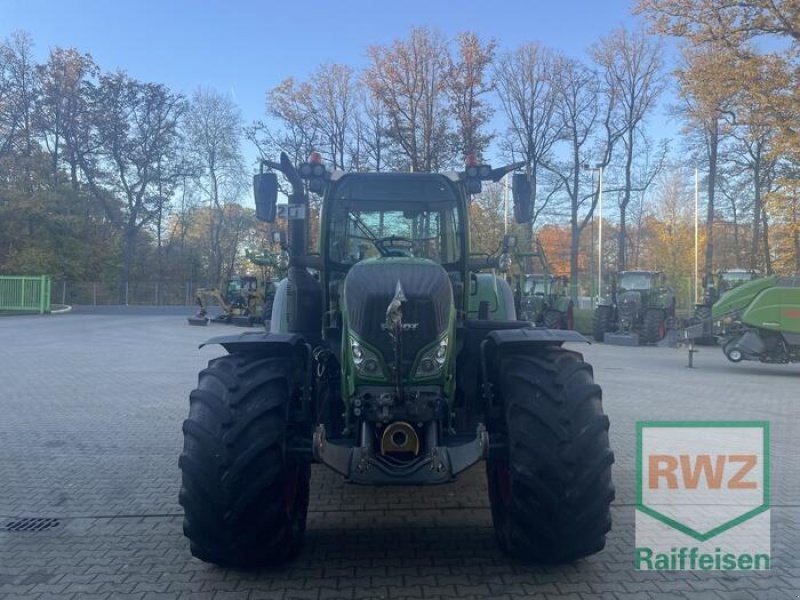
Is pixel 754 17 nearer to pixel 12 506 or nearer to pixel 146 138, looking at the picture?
pixel 12 506

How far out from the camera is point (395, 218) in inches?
238

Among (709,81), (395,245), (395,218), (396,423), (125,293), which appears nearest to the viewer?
(396,423)

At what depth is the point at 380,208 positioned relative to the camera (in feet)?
19.6

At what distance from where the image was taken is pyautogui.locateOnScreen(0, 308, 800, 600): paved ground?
420cm

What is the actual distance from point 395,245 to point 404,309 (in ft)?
4.80

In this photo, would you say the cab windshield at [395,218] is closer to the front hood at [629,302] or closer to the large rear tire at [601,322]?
the large rear tire at [601,322]

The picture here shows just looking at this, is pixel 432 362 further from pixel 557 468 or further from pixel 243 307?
pixel 243 307

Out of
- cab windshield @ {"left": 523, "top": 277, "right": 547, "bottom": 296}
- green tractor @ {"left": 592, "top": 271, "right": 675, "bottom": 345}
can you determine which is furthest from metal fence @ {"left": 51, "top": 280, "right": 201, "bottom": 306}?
green tractor @ {"left": 592, "top": 271, "right": 675, "bottom": 345}

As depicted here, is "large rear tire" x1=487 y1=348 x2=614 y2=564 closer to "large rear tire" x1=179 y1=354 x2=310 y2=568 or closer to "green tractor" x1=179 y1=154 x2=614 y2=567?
"green tractor" x1=179 y1=154 x2=614 y2=567

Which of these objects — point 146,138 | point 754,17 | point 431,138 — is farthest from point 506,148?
point 146,138

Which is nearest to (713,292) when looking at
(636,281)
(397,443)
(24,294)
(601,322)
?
(636,281)

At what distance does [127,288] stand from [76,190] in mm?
7280

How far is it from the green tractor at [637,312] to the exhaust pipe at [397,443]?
68.7 ft

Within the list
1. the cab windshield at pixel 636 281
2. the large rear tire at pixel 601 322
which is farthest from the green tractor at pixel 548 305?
the cab windshield at pixel 636 281
